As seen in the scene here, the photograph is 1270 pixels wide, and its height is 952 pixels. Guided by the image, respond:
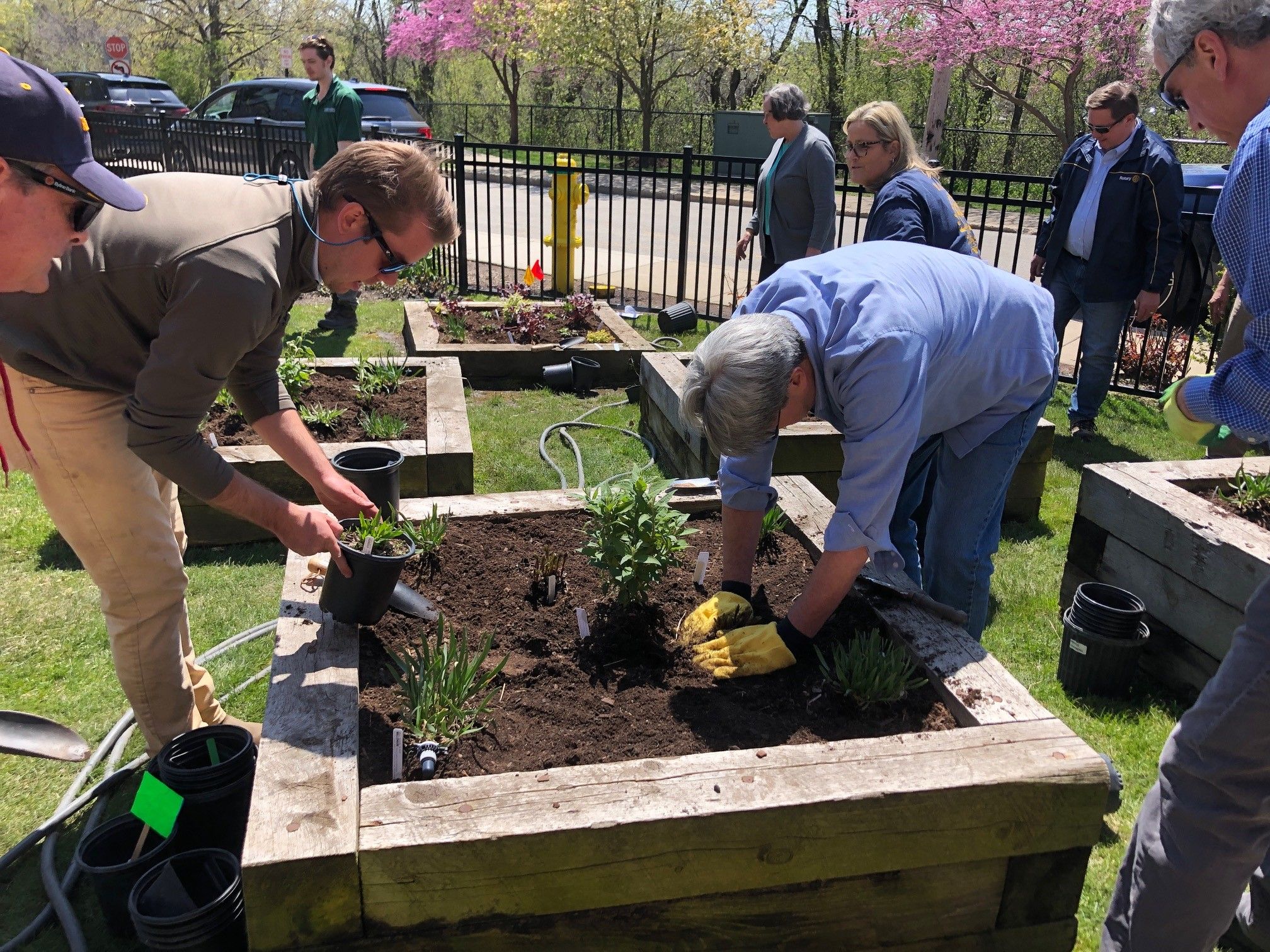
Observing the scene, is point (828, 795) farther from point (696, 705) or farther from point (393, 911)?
point (393, 911)

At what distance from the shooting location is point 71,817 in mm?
2689

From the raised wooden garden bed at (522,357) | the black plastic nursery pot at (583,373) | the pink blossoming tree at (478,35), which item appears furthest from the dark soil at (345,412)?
the pink blossoming tree at (478,35)

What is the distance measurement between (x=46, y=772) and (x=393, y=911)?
168 cm

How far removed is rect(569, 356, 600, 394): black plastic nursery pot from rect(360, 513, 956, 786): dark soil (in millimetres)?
3357

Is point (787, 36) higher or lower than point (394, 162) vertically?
higher

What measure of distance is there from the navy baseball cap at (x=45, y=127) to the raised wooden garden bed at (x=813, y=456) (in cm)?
288

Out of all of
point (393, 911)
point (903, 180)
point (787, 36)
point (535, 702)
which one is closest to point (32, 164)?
point (393, 911)

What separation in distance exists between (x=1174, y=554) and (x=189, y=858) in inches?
129

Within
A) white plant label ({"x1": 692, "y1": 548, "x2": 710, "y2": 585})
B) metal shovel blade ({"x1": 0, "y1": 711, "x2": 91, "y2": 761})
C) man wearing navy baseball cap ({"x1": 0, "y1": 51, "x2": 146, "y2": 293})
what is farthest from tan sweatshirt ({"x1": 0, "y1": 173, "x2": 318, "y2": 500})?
white plant label ({"x1": 692, "y1": 548, "x2": 710, "y2": 585})

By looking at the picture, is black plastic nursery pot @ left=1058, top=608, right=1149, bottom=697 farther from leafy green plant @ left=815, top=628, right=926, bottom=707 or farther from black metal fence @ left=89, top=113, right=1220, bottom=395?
black metal fence @ left=89, top=113, right=1220, bottom=395

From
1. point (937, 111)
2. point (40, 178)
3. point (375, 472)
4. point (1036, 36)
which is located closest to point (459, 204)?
point (375, 472)

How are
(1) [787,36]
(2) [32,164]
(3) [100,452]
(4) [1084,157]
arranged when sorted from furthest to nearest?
(1) [787,36]
(4) [1084,157]
(3) [100,452]
(2) [32,164]

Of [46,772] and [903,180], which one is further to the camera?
[903,180]

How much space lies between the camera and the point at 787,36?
2503 centimetres
